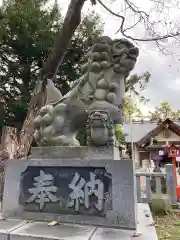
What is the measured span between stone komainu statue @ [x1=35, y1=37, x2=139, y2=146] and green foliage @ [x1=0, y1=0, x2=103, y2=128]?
5.62 meters

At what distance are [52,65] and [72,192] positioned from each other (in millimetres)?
4376

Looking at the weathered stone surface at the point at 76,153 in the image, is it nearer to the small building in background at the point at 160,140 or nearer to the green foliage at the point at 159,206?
the green foliage at the point at 159,206

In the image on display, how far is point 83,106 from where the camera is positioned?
96.4 inches

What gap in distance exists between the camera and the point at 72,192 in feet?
7.11

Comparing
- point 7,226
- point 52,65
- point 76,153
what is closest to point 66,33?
point 52,65

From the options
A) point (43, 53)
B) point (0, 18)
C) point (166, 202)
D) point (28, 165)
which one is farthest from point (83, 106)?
point (0, 18)

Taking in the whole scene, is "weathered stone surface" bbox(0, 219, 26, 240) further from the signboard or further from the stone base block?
the signboard

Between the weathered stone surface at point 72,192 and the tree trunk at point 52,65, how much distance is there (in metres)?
3.32

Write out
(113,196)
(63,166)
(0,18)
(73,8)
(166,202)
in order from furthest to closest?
(0,18) → (73,8) → (166,202) → (63,166) → (113,196)

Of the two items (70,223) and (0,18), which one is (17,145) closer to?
(70,223)

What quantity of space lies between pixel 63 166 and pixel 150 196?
147 inches

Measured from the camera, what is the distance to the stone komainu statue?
2.40 meters

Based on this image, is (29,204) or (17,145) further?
(17,145)

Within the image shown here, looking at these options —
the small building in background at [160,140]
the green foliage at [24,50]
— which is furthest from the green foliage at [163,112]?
the green foliage at [24,50]
